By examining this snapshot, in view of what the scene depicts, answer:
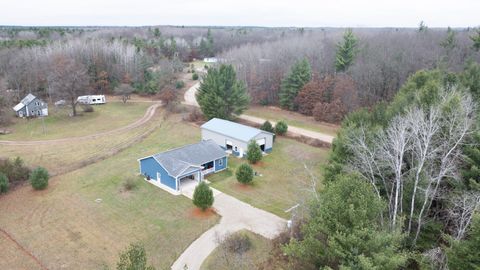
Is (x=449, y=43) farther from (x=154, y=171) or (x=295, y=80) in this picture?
(x=154, y=171)

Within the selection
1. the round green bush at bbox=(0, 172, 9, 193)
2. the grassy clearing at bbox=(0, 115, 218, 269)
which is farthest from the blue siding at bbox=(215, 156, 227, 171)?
the round green bush at bbox=(0, 172, 9, 193)

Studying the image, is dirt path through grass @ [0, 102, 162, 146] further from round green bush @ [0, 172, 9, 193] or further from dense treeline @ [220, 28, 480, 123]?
dense treeline @ [220, 28, 480, 123]

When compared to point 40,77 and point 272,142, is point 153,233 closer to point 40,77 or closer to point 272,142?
point 272,142

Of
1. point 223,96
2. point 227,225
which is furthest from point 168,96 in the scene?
point 227,225

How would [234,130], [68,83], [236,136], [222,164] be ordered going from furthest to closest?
[68,83] → [234,130] → [236,136] → [222,164]

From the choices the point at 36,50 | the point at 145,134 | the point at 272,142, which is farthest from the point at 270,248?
the point at 36,50

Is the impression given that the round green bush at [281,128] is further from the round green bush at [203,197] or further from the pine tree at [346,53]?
the pine tree at [346,53]

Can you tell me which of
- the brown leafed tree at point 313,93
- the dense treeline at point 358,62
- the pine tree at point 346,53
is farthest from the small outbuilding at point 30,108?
the pine tree at point 346,53
